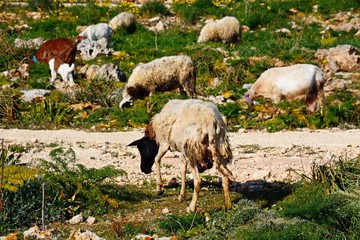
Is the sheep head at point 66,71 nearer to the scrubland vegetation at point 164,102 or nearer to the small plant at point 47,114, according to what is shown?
the scrubland vegetation at point 164,102

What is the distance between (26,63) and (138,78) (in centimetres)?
575

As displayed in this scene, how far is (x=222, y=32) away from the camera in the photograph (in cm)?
2689

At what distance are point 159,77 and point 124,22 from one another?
10075 mm

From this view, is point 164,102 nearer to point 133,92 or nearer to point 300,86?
point 133,92

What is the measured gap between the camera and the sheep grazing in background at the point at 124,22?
94.0 feet

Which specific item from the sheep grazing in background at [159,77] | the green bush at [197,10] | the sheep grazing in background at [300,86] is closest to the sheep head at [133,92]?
the sheep grazing in background at [159,77]

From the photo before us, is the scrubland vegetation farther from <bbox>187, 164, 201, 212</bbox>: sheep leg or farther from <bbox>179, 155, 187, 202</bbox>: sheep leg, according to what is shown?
<bbox>179, 155, 187, 202</bbox>: sheep leg

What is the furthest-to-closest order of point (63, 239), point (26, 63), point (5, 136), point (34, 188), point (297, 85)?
point (26, 63), point (297, 85), point (5, 136), point (34, 188), point (63, 239)

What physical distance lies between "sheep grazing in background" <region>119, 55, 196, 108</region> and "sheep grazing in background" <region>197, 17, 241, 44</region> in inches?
299

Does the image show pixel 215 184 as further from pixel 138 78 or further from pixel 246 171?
pixel 138 78

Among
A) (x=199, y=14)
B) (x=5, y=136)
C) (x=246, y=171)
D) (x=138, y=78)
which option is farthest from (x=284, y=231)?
(x=199, y=14)

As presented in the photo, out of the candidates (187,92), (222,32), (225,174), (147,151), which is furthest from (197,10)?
(225,174)

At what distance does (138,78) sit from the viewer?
19.2m

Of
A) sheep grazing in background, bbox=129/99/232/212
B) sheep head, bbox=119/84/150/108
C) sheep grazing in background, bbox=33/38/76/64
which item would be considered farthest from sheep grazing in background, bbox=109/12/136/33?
sheep grazing in background, bbox=129/99/232/212
